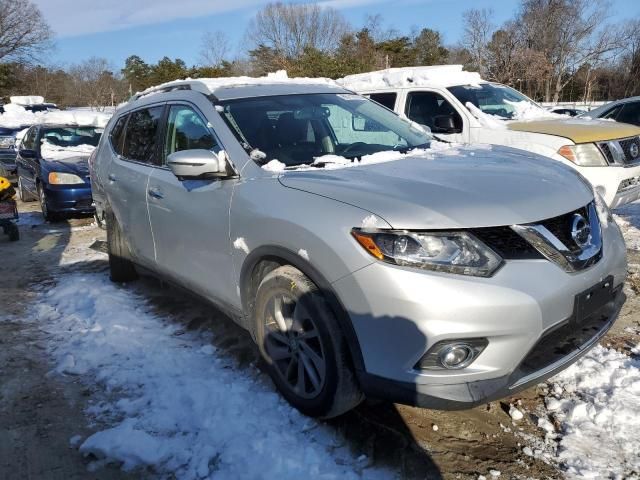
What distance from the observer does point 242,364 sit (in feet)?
11.7

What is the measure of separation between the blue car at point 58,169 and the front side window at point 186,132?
5.00 m

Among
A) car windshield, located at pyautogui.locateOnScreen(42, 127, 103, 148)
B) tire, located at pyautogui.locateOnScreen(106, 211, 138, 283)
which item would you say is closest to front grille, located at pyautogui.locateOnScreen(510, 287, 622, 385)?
tire, located at pyautogui.locateOnScreen(106, 211, 138, 283)

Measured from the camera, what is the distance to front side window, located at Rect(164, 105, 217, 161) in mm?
3543

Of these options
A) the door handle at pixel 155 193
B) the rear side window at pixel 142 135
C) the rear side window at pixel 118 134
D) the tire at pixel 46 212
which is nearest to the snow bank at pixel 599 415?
the door handle at pixel 155 193

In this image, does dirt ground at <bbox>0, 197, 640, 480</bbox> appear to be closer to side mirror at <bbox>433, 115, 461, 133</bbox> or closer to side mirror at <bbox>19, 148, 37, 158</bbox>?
side mirror at <bbox>433, 115, 461, 133</bbox>

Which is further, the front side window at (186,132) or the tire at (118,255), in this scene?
the tire at (118,255)

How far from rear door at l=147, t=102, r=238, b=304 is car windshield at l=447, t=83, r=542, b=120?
4.61m

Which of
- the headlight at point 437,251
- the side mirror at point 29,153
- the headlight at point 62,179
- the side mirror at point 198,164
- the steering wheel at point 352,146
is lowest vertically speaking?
the headlight at point 62,179

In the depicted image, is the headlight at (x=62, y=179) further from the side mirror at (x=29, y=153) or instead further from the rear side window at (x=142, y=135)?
the rear side window at (x=142, y=135)

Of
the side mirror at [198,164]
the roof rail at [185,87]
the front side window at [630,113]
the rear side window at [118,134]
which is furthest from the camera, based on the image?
the front side window at [630,113]

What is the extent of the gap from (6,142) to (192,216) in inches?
596

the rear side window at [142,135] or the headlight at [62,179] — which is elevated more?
the rear side window at [142,135]

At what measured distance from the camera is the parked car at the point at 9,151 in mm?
13219

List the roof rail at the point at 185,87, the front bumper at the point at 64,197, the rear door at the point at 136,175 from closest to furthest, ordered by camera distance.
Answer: the roof rail at the point at 185,87 → the rear door at the point at 136,175 → the front bumper at the point at 64,197
